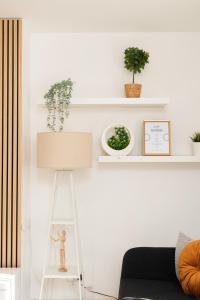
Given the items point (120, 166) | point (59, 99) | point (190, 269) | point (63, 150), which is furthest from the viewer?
point (120, 166)

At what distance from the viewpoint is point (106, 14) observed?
141 inches

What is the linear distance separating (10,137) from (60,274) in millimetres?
1325

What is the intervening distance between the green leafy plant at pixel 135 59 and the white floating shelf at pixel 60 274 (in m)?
1.99

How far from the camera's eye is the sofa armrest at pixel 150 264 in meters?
3.48

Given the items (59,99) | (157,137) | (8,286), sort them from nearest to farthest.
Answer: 1. (8,286)
2. (59,99)
3. (157,137)

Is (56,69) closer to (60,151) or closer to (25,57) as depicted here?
(25,57)

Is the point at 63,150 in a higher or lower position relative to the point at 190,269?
higher

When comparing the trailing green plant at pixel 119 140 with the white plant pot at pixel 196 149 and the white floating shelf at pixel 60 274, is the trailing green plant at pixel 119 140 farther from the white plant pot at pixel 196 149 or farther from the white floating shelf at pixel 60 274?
the white floating shelf at pixel 60 274

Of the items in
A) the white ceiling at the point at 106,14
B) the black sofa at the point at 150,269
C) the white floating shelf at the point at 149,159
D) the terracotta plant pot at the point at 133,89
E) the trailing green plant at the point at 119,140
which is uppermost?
the white ceiling at the point at 106,14

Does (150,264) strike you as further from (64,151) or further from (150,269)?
(64,151)

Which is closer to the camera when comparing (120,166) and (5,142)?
(5,142)

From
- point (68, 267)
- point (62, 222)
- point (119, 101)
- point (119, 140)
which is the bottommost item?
point (68, 267)

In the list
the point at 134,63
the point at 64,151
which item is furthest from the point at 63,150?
the point at 134,63

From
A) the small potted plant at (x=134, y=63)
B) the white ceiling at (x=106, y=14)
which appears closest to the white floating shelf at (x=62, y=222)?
the small potted plant at (x=134, y=63)
